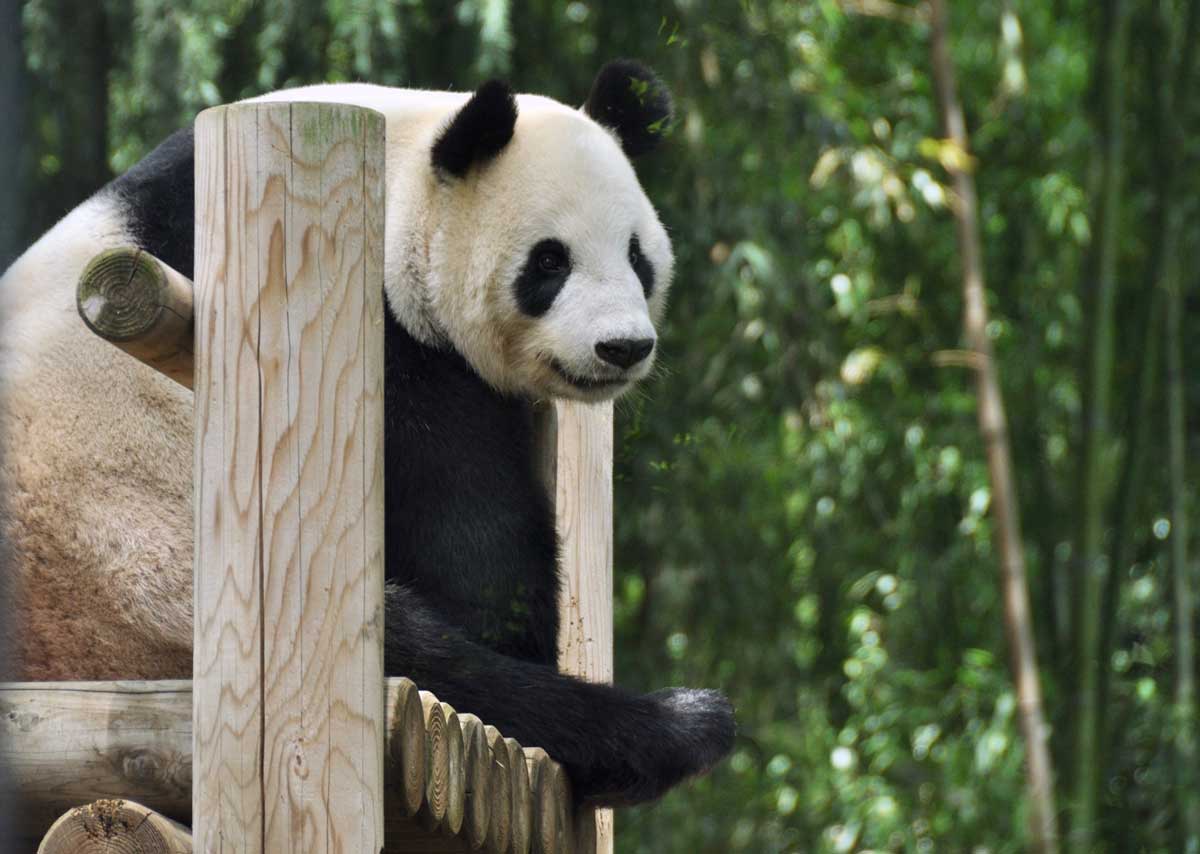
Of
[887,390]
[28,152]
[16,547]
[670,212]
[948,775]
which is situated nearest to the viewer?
[16,547]

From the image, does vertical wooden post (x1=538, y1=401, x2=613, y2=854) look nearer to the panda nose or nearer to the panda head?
the panda head

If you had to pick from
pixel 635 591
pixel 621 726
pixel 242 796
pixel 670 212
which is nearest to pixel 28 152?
pixel 670 212

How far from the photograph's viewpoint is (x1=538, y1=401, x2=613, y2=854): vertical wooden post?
249 centimetres

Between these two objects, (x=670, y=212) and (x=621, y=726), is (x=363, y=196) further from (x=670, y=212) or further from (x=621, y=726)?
(x=670, y=212)

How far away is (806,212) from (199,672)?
3.44 metres

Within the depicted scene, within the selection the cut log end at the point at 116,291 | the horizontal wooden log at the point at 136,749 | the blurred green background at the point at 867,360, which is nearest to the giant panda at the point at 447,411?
the horizontal wooden log at the point at 136,749

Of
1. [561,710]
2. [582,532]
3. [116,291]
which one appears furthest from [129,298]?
[582,532]

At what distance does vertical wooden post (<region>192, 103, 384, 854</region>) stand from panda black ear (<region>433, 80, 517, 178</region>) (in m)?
0.75

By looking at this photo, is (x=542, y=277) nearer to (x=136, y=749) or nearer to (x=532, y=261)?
(x=532, y=261)

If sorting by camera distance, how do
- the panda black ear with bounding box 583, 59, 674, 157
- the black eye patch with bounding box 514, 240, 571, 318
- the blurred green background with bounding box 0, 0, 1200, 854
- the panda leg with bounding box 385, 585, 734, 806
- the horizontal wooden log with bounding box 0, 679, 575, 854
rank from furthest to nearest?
the blurred green background with bounding box 0, 0, 1200, 854
the panda black ear with bounding box 583, 59, 674, 157
the black eye patch with bounding box 514, 240, 571, 318
the panda leg with bounding box 385, 585, 734, 806
the horizontal wooden log with bounding box 0, 679, 575, 854

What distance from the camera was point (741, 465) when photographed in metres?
4.54

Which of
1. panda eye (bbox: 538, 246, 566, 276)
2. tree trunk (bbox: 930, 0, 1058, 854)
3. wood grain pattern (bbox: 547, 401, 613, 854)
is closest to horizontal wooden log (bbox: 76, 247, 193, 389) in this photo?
panda eye (bbox: 538, 246, 566, 276)

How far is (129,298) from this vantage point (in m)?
1.39

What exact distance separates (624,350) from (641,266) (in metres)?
0.29
